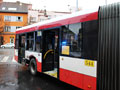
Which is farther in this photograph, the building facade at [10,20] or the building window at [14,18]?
the building window at [14,18]

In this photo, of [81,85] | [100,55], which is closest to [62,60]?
[81,85]

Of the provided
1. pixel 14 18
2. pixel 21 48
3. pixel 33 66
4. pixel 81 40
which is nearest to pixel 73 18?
pixel 81 40

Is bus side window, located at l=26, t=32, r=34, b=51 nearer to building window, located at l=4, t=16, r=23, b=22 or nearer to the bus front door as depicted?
the bus front door

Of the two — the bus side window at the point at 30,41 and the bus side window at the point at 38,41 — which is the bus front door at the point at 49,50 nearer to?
the bus side window at the point at 38,41

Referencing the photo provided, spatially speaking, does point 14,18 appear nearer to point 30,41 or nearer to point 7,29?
point 7,29

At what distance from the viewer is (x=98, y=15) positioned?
4191 mm

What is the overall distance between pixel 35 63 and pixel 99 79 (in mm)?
4412

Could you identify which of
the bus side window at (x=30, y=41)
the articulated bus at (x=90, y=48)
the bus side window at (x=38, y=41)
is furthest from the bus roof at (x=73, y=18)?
the bus side window at (x=30, y=41)

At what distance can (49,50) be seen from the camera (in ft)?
23.9

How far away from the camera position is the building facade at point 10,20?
46.0 metres

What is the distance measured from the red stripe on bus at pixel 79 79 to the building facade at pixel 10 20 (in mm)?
42576

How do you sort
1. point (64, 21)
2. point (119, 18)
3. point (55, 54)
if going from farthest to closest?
point (55, 54), point (64, 21), point (119, 18)

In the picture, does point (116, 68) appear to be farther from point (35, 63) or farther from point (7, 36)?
point (7, 36)

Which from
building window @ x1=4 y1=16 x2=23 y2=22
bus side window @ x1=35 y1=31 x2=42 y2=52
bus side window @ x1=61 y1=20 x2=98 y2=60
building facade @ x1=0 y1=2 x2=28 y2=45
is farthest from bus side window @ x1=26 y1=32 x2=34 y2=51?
building window @ x1=4 y1=16 x2=23 y2=22
